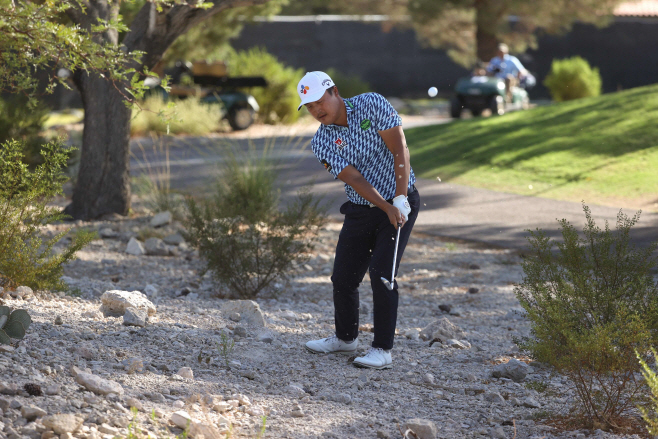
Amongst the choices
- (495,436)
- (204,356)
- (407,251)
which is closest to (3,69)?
(204,356)

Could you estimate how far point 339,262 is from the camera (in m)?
4.41

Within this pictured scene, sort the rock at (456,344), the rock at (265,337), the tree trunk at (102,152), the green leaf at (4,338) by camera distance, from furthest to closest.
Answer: the tree trunk at (102,152) < the rock at (456,344) < the rock at (265,337) < the green leaf at (4,338)

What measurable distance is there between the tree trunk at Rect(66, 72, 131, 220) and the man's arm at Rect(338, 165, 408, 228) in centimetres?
490

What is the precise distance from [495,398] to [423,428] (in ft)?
2.40

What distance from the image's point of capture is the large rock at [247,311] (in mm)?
5137

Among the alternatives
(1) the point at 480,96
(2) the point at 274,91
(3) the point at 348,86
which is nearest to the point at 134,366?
(1) the point at 480,96

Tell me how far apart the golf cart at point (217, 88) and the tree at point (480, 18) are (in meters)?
7.74

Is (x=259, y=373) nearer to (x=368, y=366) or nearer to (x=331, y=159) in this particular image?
(x=368, y=366)

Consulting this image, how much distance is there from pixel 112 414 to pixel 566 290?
2.30m

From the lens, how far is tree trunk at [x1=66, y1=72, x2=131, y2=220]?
327 inches

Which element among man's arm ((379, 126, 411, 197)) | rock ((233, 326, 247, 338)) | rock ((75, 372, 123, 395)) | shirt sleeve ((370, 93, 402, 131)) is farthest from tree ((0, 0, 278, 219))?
rock ((75, 372, 123, 395))

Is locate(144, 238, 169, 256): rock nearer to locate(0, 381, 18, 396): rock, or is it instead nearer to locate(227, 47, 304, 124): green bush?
locate(0, 381, 18, 396): rock

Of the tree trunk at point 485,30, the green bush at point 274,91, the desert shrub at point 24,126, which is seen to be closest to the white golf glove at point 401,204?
the desert shrub at point 24,126

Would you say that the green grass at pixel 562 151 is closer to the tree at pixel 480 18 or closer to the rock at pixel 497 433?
the rock at pixel 497 433
